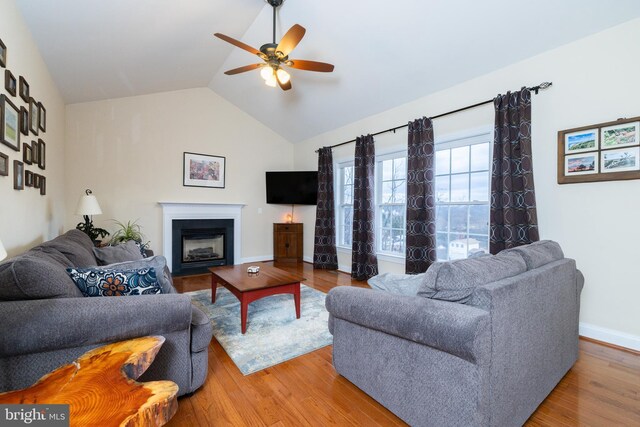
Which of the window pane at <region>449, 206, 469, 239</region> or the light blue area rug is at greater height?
the window pane at <region>449, 206, 469, 239</region>

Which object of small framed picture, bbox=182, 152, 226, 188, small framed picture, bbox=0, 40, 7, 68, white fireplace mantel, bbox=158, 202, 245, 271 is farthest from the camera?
small framed picture, bbox=182, 152, 226, 188

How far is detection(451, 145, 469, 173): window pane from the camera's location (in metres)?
3.43

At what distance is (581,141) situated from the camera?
253 centimetres

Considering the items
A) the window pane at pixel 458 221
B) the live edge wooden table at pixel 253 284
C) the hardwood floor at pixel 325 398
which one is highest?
the window pane at pixel 458 221

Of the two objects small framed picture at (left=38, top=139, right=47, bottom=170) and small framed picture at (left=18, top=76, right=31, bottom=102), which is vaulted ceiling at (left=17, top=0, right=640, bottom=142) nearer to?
small framed picture at (left=18, top=76, right=31, bottom=102)

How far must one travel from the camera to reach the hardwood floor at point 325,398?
153cm

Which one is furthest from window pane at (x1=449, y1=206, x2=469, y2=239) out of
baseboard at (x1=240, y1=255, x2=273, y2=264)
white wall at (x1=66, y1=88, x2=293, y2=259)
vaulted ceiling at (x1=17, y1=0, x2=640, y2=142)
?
baseboard at (x1=240, y1=255, x2=273, y2=264)

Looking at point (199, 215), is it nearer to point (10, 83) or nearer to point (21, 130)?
point (21, 130)

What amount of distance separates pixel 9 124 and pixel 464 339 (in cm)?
313

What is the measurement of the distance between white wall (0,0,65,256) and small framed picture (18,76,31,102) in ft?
0.12

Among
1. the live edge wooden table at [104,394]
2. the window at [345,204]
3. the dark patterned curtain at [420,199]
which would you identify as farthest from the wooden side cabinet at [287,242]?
the live edge wooden table at [104,394]

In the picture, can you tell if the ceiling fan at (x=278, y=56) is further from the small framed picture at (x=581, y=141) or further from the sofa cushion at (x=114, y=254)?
the small framed picture at (x=581, y=141)

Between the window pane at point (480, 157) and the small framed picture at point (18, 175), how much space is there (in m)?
4.32

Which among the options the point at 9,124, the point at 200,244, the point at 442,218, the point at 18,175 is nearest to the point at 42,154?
the point at 18,175
